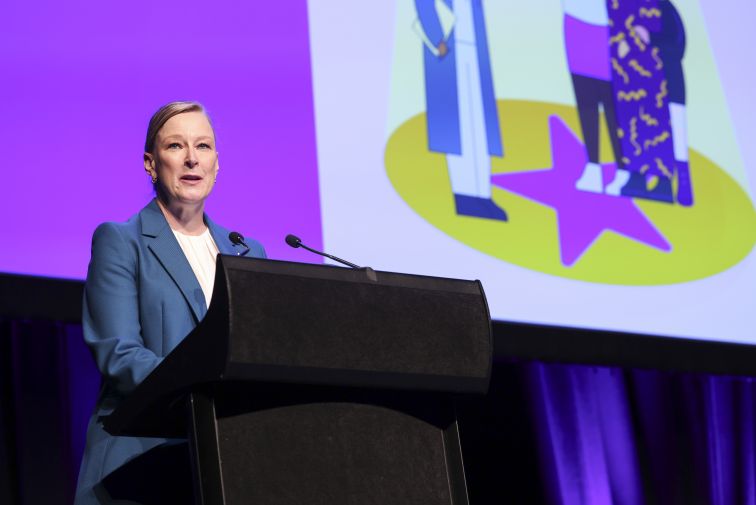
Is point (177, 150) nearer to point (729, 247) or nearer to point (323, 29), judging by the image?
point (323, 29)

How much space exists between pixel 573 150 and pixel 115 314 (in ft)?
7.10

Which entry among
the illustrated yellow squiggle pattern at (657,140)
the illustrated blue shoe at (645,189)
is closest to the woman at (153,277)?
the illustrated blue shoe at (645,189)

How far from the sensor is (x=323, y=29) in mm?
3230

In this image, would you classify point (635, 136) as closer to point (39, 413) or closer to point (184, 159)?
point (39, 413)

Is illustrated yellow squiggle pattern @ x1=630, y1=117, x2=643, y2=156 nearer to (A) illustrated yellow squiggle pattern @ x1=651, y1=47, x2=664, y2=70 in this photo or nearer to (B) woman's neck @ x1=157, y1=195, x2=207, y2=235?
(A) illustrated yellow squiggle pattern @ x1=651, y1=47, x2=664, y2=70

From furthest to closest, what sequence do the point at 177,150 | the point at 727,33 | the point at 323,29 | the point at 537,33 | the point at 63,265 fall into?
1. the point at 727,33
2. the point at 537,33
3. the point at 323,29
4. the point at 63,265
5. the point at 177,150

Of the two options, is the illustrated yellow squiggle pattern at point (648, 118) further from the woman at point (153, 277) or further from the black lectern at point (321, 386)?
the black lectern at point (321, 386)

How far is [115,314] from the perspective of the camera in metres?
1.67

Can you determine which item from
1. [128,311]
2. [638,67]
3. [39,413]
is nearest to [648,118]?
[638,67]

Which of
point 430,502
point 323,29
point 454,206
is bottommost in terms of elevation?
point 430,502

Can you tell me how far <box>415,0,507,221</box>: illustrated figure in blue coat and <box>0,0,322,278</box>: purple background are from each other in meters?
0.40

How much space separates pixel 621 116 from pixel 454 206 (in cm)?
73

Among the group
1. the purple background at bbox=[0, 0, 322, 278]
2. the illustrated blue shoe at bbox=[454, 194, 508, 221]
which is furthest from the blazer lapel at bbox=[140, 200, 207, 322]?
the illustrated blue shoe at bbox=[454, 194, 508, 221]

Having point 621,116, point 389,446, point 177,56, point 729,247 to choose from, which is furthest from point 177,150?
point 729,247
